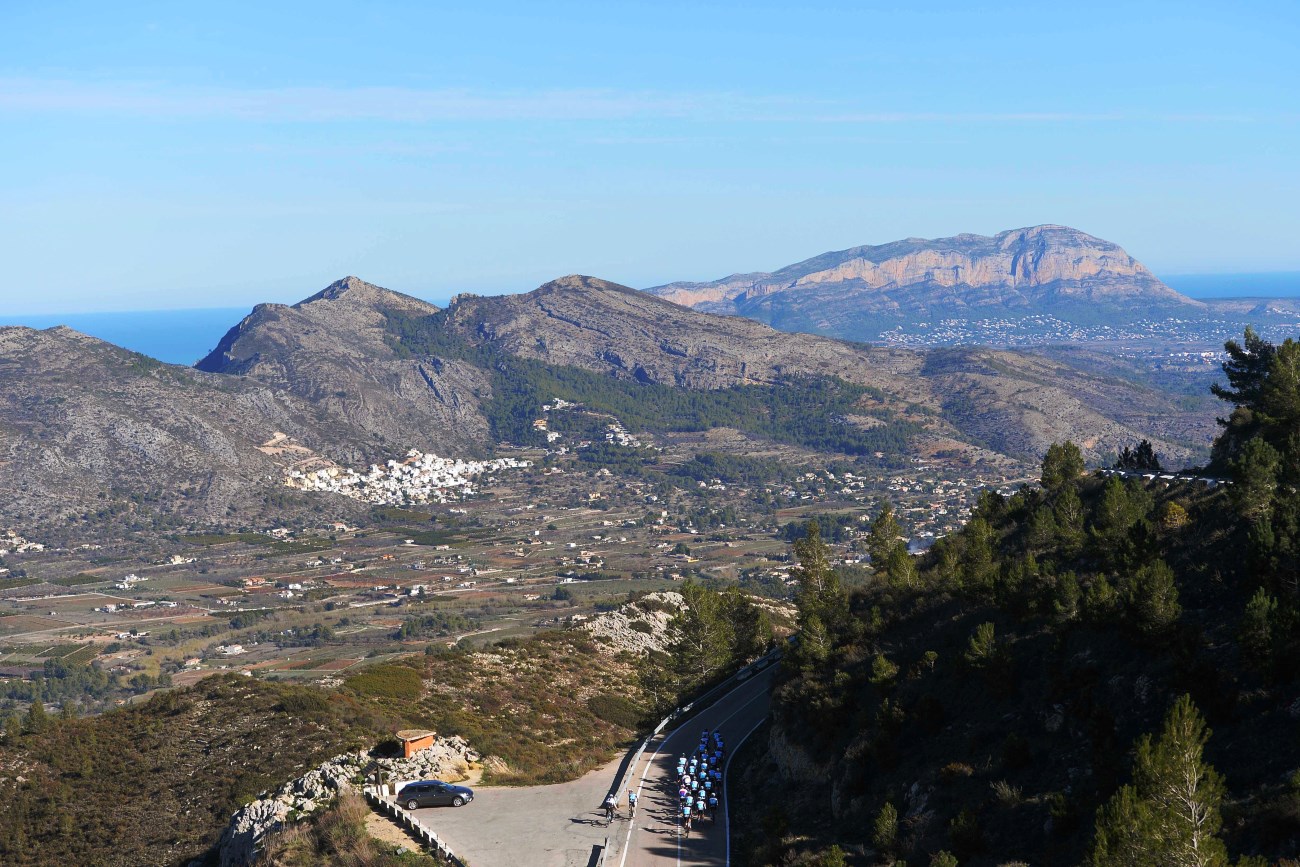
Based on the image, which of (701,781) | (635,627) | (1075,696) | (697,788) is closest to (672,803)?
(697,788)

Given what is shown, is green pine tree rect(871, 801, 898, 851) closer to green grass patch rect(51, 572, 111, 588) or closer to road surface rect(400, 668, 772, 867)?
road surface rect(400, 668, 772, 867)

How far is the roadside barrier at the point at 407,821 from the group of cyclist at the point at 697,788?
239 inches

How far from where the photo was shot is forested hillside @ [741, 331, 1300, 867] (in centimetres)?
2236

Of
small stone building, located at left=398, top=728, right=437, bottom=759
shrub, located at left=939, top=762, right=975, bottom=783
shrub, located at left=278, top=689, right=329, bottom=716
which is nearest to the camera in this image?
shrub, located at left=939, top=762, right=975, bottom=783

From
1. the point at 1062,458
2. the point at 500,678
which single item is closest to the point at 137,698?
the point at 500,678

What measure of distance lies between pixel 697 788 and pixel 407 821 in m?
10.3

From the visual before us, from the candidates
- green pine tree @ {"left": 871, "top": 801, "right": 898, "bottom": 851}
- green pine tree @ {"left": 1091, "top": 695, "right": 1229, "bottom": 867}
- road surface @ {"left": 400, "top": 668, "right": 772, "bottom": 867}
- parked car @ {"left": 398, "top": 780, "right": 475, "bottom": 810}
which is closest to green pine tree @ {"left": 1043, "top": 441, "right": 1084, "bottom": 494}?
road surface @ {"left": 400, "top": 668, "right": 772, "bottom": 867}

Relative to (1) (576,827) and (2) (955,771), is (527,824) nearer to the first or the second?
(1) (576,827)

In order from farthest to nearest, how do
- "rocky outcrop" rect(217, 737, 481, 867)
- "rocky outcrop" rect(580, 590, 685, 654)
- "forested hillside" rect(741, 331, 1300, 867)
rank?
"rocky outcrop" rect(580, 590, 685, 654)
"rocky outcrop" rect(217, 737, 481, 867)
"forested hillside" rect(741, 331, 1300, 867)

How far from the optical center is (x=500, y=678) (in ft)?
221

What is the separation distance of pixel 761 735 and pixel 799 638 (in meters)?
4.60

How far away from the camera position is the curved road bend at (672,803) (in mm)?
34031

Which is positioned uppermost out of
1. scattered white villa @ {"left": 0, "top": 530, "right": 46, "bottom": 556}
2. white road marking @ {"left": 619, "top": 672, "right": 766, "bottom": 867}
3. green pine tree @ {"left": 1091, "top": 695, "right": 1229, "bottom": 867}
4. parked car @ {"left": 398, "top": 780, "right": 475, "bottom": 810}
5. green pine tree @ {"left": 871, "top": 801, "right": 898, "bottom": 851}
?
green pine tree @ {"left": 1091, "top": 695, "right": 1229, "bottom": 867}

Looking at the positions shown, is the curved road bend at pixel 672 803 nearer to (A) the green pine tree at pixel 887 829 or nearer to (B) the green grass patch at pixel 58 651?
(A) the green pine tree at pixel 887 829
